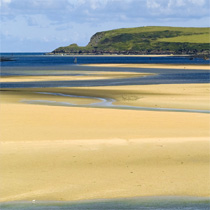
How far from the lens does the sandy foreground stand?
1298 cm

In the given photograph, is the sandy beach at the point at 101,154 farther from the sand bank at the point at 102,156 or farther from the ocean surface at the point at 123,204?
the ocean surface at the point at 123,204

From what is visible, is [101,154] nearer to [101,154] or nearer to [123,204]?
[101,154]

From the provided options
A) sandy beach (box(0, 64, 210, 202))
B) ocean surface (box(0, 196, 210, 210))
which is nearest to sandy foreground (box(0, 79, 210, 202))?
sandy beach (box(0, 64, 210, 202))

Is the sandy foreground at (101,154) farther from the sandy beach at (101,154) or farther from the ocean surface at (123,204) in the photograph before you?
the ocean surface at (123,204)

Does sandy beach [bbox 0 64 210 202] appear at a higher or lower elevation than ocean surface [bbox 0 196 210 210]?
higher

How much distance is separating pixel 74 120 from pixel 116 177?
10635 millimetres

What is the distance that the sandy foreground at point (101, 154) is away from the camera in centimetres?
1298

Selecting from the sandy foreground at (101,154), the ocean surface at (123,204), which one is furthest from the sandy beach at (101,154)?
the ocean surface at (123,204)

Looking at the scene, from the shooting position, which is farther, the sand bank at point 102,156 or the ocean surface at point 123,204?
the sand bank at point 102,156

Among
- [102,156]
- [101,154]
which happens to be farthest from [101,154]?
[102,156]

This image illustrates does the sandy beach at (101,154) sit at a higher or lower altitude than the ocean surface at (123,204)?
higher

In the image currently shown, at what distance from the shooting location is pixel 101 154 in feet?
54.7

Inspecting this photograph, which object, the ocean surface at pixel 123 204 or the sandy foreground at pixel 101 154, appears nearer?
the ocean surface at pixel 123 204

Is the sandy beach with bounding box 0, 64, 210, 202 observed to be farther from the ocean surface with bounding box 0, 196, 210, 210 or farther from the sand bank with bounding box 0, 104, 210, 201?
the ocean surface with bounding box 0, 196, 210, 210
